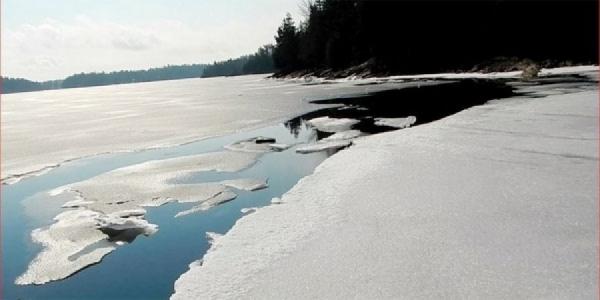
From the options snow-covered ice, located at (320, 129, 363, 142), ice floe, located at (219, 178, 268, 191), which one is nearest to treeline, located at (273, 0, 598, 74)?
snow-covered ice, located at (320, 129, 363, 142)

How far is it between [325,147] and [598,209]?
6566 millimetres

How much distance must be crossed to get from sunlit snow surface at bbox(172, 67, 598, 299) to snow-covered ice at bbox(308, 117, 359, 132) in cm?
510

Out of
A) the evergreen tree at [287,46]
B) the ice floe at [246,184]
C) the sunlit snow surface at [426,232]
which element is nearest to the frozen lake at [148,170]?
the ice floe at [246,184]

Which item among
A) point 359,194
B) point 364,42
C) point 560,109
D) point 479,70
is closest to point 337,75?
point 364,42

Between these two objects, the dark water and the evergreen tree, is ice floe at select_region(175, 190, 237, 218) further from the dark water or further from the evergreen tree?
the evergreen tree

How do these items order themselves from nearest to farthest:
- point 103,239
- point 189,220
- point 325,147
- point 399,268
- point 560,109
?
point 399,268, point 103,239, point 189,220, point 325,147, point 560,109

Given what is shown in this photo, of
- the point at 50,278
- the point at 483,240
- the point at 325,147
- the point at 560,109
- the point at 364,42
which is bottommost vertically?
the point at 50,278

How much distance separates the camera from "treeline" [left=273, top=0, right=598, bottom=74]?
134 feet

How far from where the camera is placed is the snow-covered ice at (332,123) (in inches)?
547

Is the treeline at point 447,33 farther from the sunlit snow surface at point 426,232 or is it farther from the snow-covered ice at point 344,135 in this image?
the sunlit snow surface at point 426,232

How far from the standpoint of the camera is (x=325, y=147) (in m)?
11.0

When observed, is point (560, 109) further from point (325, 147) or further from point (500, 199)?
point (500, 199)

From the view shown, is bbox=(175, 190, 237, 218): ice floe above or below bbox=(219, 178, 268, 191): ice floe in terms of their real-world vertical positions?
below

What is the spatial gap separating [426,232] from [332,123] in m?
10.4
